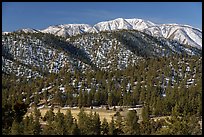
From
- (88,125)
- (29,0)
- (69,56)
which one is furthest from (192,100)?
(69,56)

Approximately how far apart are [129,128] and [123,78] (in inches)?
2410

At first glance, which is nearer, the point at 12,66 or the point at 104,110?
the point at 104,110

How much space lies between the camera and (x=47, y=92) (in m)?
96.0

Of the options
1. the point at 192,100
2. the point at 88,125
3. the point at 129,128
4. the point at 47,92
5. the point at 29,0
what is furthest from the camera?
the point at 47,92

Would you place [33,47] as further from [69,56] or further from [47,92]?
[47,92]

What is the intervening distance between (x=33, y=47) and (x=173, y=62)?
95222 mm

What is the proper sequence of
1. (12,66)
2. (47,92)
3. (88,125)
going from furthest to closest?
(12,66) → (47,92) → (88,125)

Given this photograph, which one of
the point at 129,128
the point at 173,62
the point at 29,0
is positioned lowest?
the point at 129,128

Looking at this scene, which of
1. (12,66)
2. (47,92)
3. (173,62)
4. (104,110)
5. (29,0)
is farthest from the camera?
(12,66)

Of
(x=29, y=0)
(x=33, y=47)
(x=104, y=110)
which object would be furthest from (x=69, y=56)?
(x=29, y=0)

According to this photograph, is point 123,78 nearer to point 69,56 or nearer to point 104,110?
point 104,110

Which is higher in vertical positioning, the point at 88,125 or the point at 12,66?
the point at 12,66

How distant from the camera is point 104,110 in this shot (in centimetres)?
7900

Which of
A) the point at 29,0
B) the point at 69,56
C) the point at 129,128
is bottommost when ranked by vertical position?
the point at 129,128
